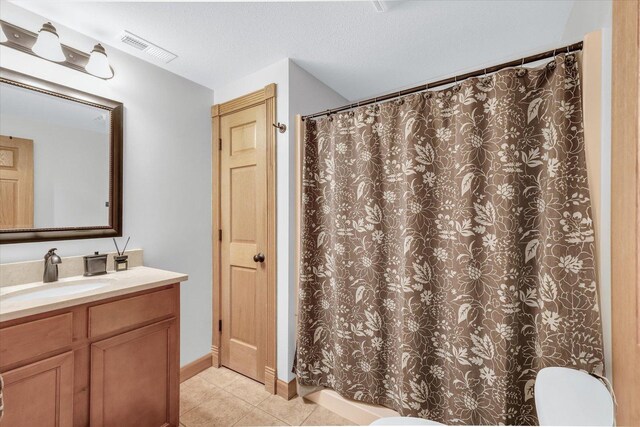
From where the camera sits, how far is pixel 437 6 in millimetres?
1494

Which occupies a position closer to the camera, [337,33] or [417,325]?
[417,325]

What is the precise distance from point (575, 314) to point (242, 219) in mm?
2085

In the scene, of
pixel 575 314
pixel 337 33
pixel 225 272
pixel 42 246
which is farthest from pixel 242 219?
pixel 575 314

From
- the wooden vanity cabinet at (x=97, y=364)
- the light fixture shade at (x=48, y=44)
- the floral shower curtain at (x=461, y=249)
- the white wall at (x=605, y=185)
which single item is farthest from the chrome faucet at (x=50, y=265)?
the white wall at (x=605, y=185)

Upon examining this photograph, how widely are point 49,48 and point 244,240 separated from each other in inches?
63.0

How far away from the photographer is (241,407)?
1.88 m

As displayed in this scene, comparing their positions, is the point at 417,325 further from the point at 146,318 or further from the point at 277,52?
the point at 277,52

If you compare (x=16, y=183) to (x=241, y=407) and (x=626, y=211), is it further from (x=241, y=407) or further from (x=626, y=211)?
(x=626, y=211)

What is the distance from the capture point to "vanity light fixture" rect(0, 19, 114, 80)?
144 centimetres

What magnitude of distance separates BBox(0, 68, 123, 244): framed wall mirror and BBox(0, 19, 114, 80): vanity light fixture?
0.46 feet

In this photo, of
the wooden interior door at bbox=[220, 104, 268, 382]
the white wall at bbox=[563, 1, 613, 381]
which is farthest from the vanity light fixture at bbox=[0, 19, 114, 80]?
the white wall at bbox=[563, 1, 613, 381]

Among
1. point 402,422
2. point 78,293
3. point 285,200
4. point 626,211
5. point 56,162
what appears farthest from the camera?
point 285,200

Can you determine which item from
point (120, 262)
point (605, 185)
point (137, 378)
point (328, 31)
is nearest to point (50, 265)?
point (120, 262)

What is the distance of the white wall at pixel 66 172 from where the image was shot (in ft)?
5.06
